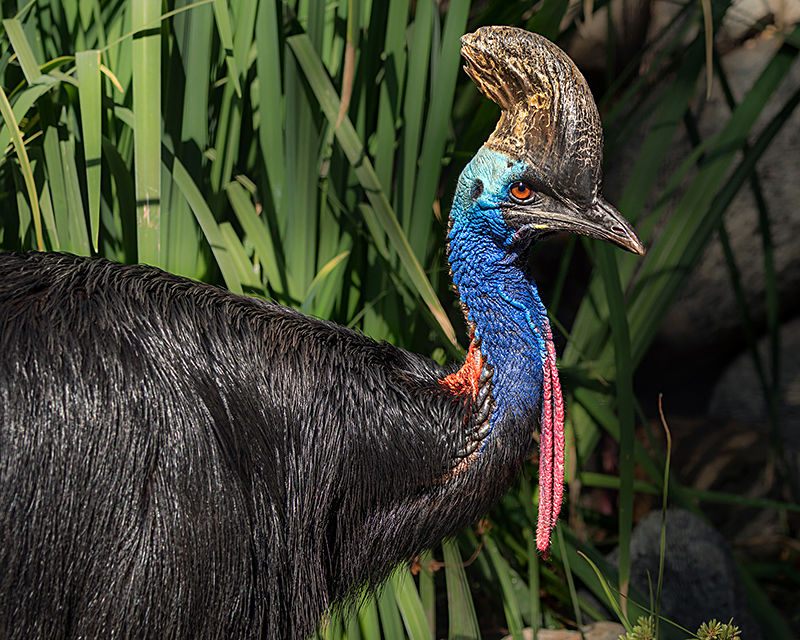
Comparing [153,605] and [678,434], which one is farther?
[678,434]

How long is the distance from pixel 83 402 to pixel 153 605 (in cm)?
34

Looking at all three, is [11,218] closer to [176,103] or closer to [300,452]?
[176,103]

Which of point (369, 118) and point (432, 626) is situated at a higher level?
point (369, 118)

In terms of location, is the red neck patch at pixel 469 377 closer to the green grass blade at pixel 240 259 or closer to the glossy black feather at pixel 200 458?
the glossy black feather at pixel 200 458

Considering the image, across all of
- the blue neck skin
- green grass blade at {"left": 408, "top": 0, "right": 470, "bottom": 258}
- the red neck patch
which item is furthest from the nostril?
green grass blade at {"left": 408, "top": 0, "right": 470, "bottom": 258}

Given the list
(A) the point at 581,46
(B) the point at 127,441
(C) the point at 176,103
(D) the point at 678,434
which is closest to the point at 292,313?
(B) the point at 127,441

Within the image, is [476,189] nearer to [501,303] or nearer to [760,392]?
[501,303]

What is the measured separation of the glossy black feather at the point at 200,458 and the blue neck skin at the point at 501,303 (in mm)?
71

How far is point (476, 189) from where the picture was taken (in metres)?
1.61

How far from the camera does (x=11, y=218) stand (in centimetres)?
212

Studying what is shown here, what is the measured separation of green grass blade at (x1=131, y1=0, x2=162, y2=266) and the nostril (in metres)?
0.62

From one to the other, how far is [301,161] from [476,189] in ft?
1.76

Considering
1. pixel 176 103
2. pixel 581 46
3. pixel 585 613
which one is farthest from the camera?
pixel 581 46

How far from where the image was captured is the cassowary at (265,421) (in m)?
1.45
